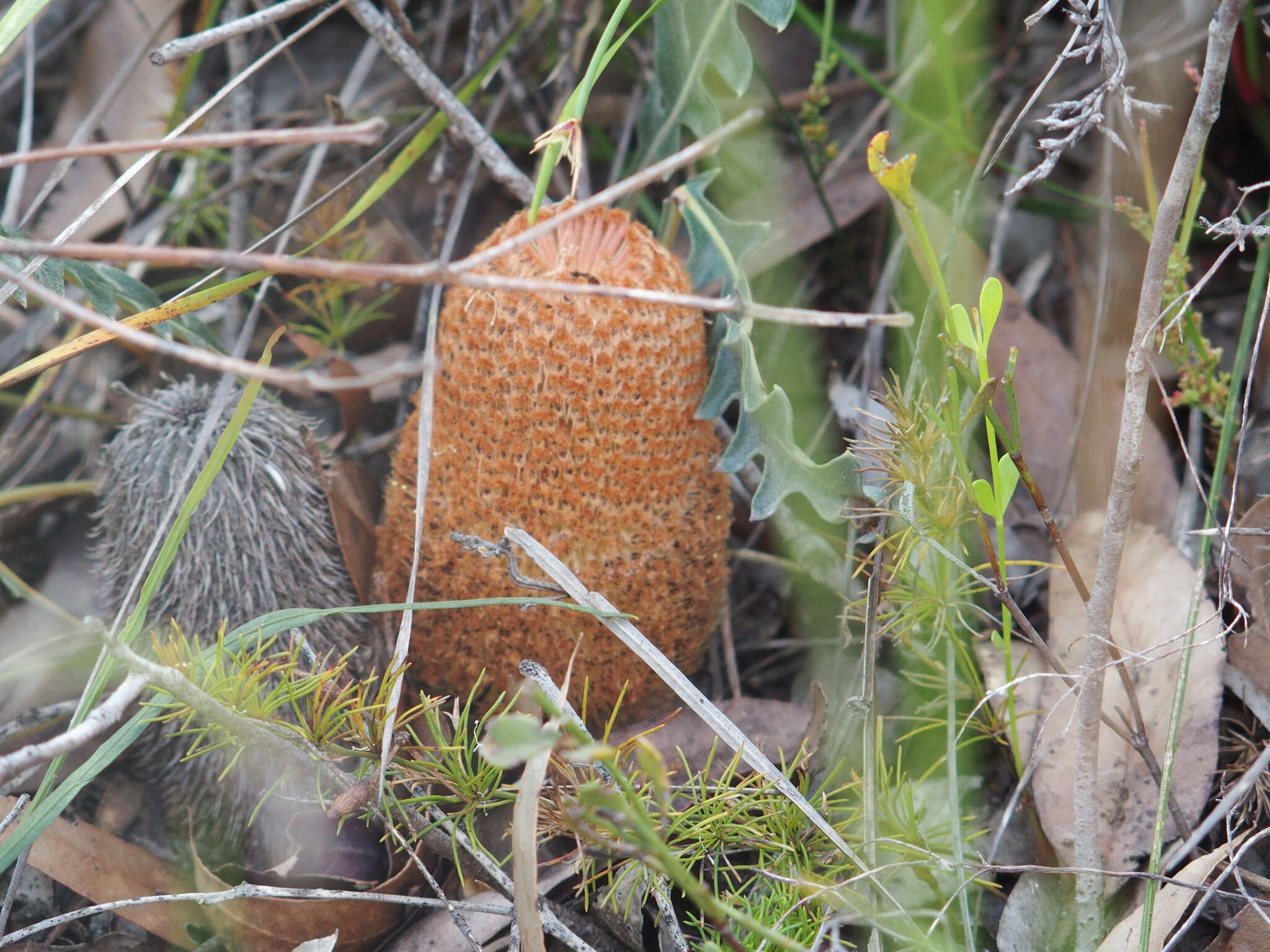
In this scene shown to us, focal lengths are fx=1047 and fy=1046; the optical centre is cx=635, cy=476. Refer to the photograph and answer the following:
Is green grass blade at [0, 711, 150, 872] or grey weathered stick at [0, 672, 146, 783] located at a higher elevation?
grey weathered stick at [0, 672, 146, 783]

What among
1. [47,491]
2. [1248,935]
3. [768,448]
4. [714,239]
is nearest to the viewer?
[1248,935]

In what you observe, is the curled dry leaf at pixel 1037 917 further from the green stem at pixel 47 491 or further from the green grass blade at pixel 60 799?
the green stem at pixel 47 491

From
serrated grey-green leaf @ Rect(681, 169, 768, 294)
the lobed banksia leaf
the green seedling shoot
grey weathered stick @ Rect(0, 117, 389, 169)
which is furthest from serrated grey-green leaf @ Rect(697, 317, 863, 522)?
grey weathered stick @ Rect(0, 117, 389, 169)

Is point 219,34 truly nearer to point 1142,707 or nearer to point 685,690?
point 685,690

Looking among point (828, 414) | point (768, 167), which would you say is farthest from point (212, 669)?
point (768, 167)

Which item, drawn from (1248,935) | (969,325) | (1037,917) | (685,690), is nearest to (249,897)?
(685,690)

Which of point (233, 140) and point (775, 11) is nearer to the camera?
point (233, 140)

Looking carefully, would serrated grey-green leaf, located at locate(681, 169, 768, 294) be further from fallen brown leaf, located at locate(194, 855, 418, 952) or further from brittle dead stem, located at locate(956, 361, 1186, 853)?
fallen brown leaf, located at locate(194, 855, 418, 952)
